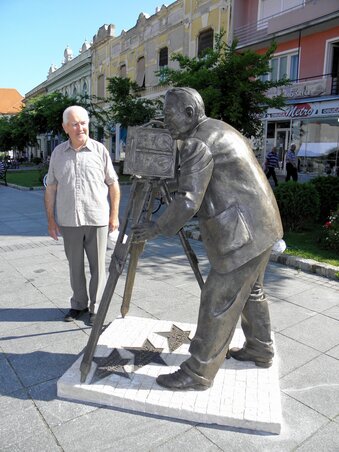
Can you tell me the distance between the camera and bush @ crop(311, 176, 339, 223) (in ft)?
27.1

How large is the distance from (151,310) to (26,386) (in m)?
1.48

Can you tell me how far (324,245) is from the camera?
6.39m

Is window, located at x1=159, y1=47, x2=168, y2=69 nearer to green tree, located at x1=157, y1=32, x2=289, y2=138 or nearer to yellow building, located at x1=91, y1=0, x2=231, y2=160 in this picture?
yellow building, located at x1=91, y1=0, x2=231, y2=160

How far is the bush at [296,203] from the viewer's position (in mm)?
7289

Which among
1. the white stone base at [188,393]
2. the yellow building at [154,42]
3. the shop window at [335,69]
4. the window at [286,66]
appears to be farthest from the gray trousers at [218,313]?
the window at [286,66]

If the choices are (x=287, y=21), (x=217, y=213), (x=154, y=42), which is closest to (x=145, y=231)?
(x=217, y=213)

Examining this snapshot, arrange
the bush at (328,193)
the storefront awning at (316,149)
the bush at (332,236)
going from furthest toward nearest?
the storefront awning at (316,149)
the bush at (328,193)
the bush at (332,236)

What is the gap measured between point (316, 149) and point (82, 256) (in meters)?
15.8

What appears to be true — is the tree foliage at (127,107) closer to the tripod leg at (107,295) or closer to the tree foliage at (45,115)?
the tree foliage at (45,115)

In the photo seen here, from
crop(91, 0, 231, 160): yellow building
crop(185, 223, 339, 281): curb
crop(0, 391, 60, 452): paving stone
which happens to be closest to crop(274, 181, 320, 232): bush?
crop(185, 223, 339, 281): curb

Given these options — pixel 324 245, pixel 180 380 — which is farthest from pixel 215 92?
pixel 180 380

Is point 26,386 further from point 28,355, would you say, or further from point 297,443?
point 297,443

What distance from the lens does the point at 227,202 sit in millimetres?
2236

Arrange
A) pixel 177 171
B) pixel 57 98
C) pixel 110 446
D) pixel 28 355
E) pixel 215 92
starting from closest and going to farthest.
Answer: pixel 110 446, pixel 177 171, pixel 28 355, pixel 215 92, pixel 57 98
